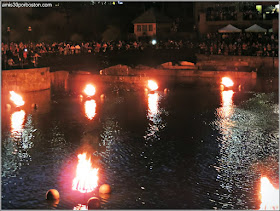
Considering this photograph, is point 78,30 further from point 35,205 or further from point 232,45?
point 35,205

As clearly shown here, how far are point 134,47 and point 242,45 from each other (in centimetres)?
1038

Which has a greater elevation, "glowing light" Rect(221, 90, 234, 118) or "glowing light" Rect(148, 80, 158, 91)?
"glowing light" Rect(148, 80, 158, 91)

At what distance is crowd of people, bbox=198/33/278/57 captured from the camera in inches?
1933

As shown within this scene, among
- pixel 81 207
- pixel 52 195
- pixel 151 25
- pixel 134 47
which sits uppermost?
pixel 151 25

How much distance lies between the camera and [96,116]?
3002cm

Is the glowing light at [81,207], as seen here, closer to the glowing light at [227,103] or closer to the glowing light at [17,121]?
the glowing light at [17,121]

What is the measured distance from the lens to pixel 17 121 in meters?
28.2

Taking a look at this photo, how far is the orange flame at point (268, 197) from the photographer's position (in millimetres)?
15719

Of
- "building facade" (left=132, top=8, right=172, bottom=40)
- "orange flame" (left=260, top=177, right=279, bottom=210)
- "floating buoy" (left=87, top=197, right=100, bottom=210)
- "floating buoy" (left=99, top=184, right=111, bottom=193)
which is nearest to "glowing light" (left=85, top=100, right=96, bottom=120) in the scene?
"floating buoy" (left=99, top=184, right=111, bottom=193)

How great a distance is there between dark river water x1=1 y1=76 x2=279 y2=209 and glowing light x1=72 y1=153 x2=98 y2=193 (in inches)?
11.5

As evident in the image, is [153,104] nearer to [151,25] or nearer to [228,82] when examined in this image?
[228,82]

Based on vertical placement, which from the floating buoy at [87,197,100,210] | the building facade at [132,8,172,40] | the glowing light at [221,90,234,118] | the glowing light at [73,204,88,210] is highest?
the building facade at [132,8,172,40]

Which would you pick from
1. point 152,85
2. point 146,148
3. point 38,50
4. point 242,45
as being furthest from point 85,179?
point 242,45

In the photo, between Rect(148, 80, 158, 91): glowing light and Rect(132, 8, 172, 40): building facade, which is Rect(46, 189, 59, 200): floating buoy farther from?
Rect(132, 8, 172, 40): building facade
